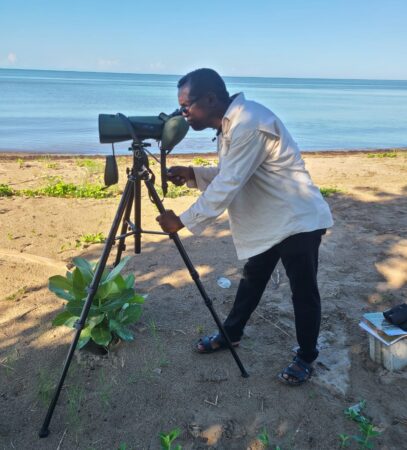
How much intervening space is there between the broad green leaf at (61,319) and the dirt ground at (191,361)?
0.24 meters

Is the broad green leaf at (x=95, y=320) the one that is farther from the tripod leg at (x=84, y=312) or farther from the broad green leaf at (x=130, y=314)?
the tripod leg at (x=84, y=312)

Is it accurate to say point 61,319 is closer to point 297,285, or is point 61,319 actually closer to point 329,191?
point 297,285

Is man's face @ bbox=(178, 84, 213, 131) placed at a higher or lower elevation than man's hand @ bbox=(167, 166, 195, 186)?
higher

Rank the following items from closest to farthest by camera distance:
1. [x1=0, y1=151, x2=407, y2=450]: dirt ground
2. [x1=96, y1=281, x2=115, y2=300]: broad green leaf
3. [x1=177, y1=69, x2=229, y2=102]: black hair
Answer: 1. [x1=177, y1=69, x2=229, y2=102]: black hair
2. [x1=0, y1=151, x2=407, y2=450]: dirt ground
3. [x1=96, y1=281, x2=115, y2=300]: broad green leaf

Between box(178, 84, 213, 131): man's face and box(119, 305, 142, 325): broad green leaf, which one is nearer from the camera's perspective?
box(178, 84, 213, 131): man's face

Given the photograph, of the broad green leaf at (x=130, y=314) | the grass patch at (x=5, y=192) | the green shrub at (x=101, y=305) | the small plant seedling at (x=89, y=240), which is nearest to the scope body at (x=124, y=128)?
the green shrub at (x=101, y=305)

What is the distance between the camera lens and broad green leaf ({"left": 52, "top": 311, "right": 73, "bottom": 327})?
9.93ft

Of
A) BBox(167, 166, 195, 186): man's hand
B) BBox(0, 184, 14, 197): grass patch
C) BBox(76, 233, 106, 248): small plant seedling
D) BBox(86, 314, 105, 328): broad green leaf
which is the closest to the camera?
BBox(167, 166, 195, 186): man's hand

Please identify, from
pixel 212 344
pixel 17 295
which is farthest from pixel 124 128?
pixel 17 295

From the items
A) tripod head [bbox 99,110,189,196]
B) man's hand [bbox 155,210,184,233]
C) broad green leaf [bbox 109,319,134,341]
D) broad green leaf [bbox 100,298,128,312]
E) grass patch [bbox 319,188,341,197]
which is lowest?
grass patch [bbox 319,188,341,197]

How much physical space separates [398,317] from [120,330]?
174 cm

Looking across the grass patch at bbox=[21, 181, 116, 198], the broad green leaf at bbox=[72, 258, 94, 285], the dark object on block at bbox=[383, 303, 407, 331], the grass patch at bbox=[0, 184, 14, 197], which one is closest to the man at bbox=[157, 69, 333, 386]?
the dark object on block at bbox=[383, 303, 407, 331]

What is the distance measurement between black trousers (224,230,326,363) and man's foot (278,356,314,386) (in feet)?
0.13

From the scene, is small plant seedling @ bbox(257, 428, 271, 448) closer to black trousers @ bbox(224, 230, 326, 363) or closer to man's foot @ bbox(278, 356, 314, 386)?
man's foot @ bbox(278, 356, 314, 386)
